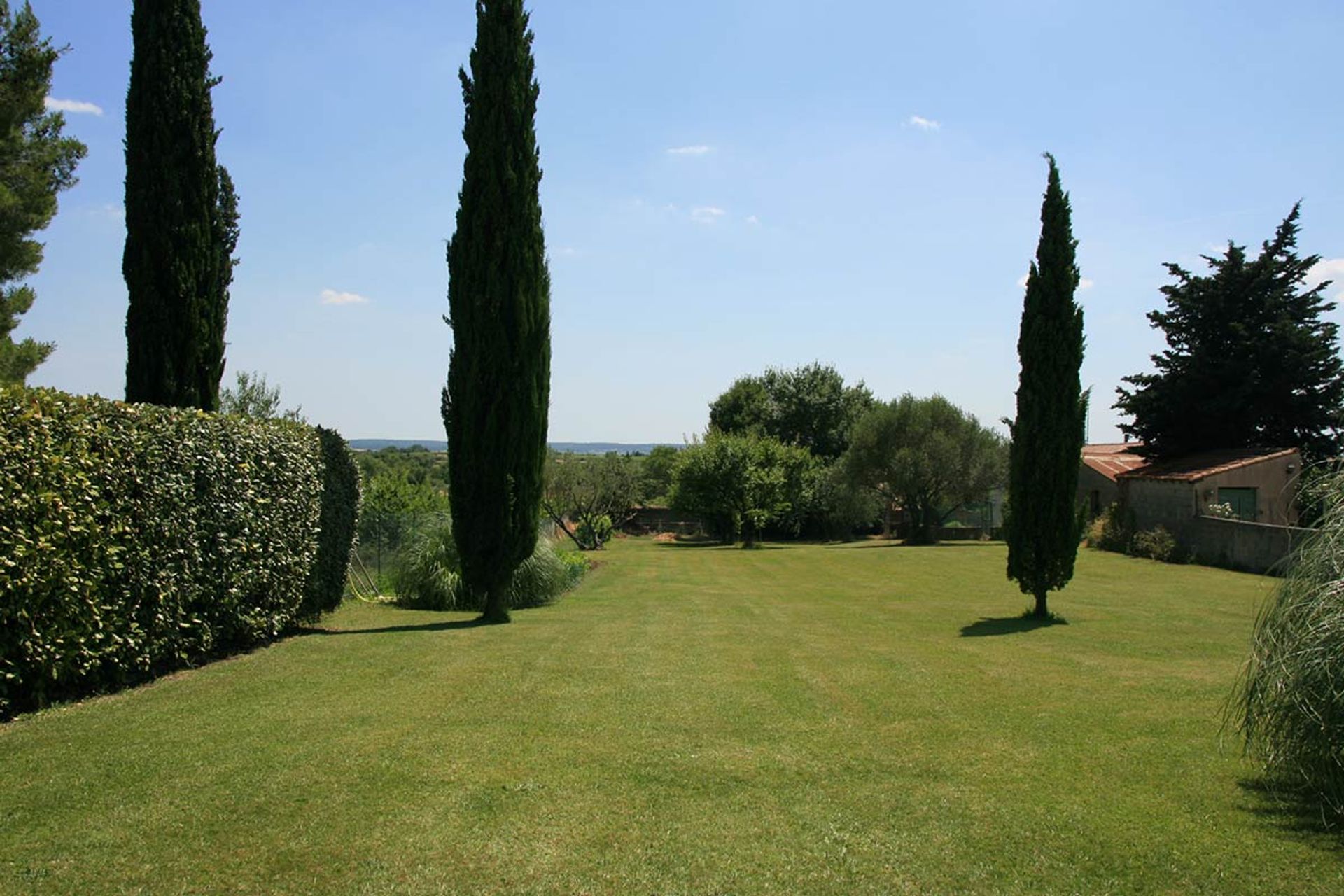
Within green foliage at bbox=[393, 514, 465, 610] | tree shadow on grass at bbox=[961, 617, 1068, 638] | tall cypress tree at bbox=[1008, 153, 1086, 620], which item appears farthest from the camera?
green foliage at bbox=[393, 514, 465, 610]

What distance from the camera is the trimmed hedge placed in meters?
6.50

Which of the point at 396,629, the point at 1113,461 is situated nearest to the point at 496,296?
the point at 396,629

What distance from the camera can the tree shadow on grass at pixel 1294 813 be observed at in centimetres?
453

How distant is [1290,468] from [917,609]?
19114 millimetres

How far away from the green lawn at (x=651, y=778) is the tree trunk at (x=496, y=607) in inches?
118

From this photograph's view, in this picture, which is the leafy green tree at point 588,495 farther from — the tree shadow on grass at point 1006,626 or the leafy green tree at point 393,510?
the tree shadow on grass at point 1006,626

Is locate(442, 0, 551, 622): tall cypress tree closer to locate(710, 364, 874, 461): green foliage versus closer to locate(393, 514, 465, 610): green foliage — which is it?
locate(393, 514, 465, 610): green foliage

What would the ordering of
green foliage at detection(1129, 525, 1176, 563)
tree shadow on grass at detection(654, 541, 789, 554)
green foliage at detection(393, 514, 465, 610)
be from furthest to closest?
tree shadow on grass at detection(654, 541, 789, 554) → green foliage at detection(1129, 525, 1176, 563) → green foliage at detection(393, 514, 465, 610)

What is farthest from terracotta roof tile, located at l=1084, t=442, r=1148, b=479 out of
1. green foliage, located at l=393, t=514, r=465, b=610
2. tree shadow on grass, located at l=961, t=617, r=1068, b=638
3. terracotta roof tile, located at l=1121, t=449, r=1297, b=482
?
green foliage, located at l=393, t=514, r=465, b=610

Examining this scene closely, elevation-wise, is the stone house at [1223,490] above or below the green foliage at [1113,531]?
above

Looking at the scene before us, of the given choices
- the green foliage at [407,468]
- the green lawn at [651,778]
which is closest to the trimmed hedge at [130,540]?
the green lawn at [651,778]

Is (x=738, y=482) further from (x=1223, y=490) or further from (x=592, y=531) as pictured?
(x=1223, y=490)

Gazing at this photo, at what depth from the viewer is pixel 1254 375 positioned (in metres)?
30.1

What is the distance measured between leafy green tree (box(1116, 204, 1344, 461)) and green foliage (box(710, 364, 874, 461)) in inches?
975
